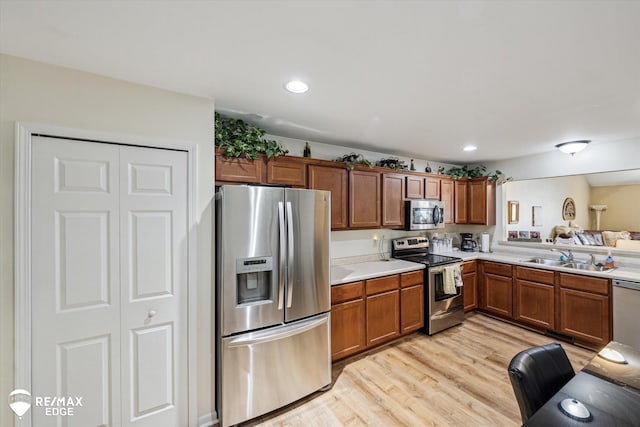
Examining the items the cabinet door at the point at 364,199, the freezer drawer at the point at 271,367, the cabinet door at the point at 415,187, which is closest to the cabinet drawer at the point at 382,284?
the cabinet door at the point at 364,199

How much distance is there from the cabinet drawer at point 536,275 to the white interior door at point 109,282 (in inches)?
162

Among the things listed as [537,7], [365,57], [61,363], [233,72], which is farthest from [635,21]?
[61,363]

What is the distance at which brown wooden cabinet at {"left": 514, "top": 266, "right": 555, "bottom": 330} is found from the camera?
129 inches

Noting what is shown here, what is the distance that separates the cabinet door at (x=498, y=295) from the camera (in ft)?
12.0

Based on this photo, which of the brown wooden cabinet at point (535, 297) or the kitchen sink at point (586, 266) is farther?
the brown wooden cabinet at point (535, 297)

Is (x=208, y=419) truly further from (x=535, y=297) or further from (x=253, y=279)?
(x=535, y=297)

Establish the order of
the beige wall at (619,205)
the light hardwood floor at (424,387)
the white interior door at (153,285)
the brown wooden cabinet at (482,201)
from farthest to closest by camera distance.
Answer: the brown wooden cabinet at (482,201) → the beige wall at (619,205) → the light hardwood floor at (424,387) → the white interior door at (153,285)

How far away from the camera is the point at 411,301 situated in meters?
3.21

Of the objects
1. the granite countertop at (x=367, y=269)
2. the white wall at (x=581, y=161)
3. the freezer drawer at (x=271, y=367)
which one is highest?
the white wall at (x=581, y=161)

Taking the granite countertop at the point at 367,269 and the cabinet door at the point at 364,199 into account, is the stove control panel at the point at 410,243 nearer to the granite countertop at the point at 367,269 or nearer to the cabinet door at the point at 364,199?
the granite countertop at the point at 367,269

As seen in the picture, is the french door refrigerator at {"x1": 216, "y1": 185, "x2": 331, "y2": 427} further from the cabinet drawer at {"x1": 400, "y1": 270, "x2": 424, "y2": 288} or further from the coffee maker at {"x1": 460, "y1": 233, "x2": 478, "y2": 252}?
the coffee maker at {"x1": 460, "y1": 233, "x2": 478, "y2": 252}

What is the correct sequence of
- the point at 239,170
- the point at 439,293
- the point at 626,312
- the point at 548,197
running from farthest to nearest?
the point at 548,197
the point at 439,293
the point at 626,312
the point at 239,170

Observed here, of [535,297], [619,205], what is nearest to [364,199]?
[535,297]

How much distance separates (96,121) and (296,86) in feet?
4.33
